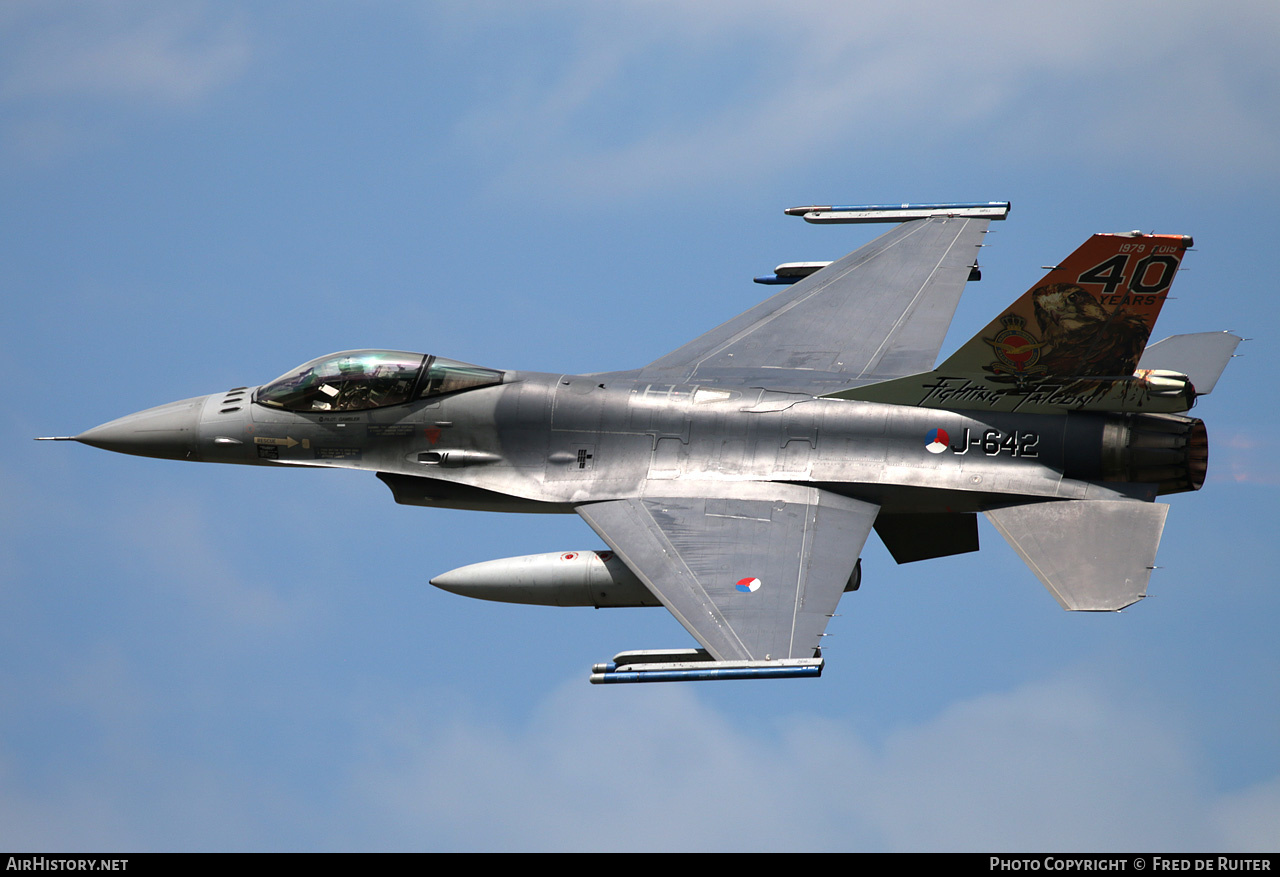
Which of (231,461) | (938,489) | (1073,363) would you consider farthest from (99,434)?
(1073,363)

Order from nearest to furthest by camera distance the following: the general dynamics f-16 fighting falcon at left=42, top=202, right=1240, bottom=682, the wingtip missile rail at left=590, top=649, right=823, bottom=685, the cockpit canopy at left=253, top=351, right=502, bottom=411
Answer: the wingtip missile rail at left=590, top=649, right=823, bottom=685 → the general dynamics f-16 fighting falcon at left=42, top=202, right=1240, bottom=682 → the cockpit canopy at left=253, top=351, right=502, bottom=411

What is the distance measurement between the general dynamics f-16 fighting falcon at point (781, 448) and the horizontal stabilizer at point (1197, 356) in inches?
1.1

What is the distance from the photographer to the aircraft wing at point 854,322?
898 inches

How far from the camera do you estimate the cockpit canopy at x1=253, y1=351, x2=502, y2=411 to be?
877 inches

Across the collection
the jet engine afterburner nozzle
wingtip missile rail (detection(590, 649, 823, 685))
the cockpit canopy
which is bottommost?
wingtip missile rail (detection(590, 649, 823, 685))

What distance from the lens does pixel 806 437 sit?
69.7ft

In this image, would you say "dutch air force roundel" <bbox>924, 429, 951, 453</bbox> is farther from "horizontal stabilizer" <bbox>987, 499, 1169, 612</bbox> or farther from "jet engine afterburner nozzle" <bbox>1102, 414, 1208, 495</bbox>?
"jet engine afterburner nozzle" <bbox>1102, 414, 1208, 495</bbox>

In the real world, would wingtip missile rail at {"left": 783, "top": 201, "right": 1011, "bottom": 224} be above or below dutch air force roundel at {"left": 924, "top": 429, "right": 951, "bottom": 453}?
above

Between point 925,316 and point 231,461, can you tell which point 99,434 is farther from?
point 925,316

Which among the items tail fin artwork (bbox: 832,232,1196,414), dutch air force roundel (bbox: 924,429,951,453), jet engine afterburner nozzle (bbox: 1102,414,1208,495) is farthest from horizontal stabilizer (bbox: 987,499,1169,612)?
tail fin artwork (bbox: 832,232,1196,414)

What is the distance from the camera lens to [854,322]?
2412 cm

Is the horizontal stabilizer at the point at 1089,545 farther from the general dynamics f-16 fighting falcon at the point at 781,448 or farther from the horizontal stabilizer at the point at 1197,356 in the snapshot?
the horizontal stabilizer at the point at 1197,356

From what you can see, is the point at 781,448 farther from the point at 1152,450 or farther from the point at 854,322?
the point at 1152,450

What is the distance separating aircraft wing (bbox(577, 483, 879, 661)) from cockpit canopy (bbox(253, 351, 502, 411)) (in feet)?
8.64
